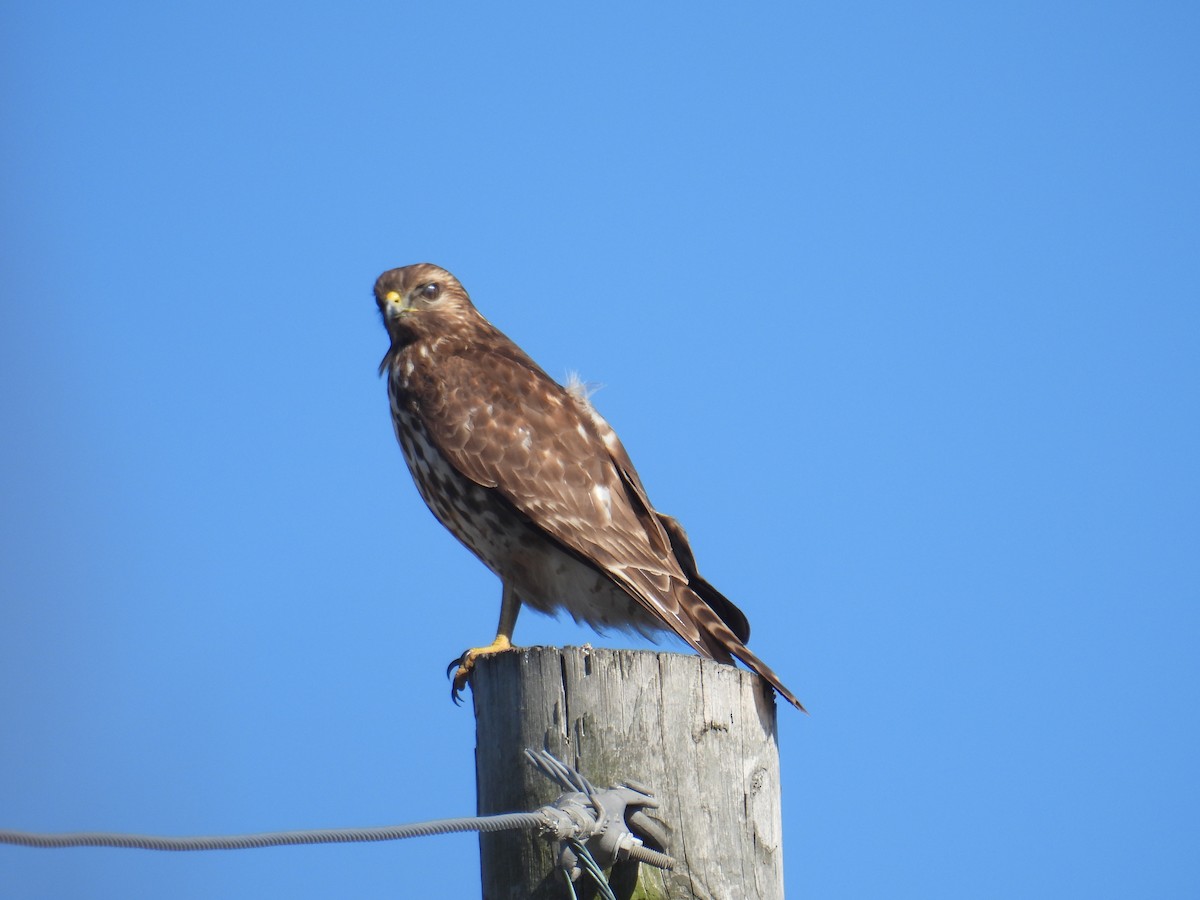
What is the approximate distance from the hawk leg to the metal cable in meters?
1.64

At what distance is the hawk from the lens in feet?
16.1

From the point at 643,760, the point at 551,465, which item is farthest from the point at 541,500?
the point at 643,760

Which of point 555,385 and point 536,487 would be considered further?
point 555,385

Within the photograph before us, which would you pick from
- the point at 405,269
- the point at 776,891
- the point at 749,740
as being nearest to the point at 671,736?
the point at 749,740

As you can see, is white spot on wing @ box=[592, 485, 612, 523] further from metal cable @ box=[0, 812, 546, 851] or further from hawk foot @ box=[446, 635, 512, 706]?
metal cable @ box=[0, 812, 546, 851]

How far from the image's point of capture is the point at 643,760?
121 inches

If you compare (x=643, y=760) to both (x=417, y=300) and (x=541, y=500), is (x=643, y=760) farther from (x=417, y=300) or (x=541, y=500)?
(x=417, y=300)

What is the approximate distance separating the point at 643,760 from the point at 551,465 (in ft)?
7.80

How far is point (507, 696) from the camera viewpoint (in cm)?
316

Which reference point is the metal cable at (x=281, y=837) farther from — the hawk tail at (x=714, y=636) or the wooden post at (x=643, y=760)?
the hawk tail at (x=714, y=636)

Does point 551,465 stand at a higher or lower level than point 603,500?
higher

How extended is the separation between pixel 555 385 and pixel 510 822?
10.3ft

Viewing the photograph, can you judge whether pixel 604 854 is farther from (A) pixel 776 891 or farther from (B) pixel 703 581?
(B) pixel 703 581

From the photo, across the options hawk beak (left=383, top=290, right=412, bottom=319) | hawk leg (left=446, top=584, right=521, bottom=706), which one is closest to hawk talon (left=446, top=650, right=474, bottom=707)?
hawk leg (left=446, top=584, right=521, bottom=706)
